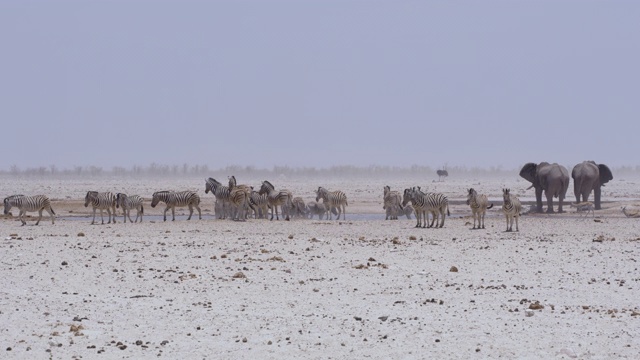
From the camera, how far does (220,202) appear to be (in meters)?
30.0

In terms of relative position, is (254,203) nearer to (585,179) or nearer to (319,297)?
(585,179)

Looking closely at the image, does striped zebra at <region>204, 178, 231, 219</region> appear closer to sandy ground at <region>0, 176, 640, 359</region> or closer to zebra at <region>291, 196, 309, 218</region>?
zebra at <region>291, 196, 309, 218</region>

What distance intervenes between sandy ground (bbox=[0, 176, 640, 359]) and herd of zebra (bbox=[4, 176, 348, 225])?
19.0 feet

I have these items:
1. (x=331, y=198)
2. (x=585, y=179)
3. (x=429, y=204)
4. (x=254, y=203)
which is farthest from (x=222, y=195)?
(x=585, y=179)

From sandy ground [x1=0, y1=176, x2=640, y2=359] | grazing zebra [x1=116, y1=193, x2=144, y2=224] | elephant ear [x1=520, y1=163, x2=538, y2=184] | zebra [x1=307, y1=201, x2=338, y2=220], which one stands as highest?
elephant ear [x1=520, y1=163, x2=538, y2=184]

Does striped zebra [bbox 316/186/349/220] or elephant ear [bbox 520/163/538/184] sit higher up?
elephant ear [bbox 520/163/538/184]

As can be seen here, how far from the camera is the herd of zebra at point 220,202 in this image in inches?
1041

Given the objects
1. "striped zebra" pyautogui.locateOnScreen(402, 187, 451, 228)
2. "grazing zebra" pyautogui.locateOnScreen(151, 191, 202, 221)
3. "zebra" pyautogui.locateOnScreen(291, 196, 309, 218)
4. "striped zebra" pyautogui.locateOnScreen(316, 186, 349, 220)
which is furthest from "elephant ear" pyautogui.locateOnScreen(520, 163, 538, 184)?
"grazing zebra" pyautogui.locateOnScreen(151, 191, 202, 221)

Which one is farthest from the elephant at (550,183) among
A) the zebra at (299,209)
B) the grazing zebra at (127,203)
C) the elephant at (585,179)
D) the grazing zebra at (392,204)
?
the grazing zebra at (127,203)

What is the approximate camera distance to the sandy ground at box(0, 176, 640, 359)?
9406 mm

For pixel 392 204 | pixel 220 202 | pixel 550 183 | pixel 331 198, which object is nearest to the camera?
pixel 220 202

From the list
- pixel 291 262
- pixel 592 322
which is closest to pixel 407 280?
pixel 291 262

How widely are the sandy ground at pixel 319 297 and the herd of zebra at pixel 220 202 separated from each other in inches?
228

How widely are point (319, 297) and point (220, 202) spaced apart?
59.4 feet
